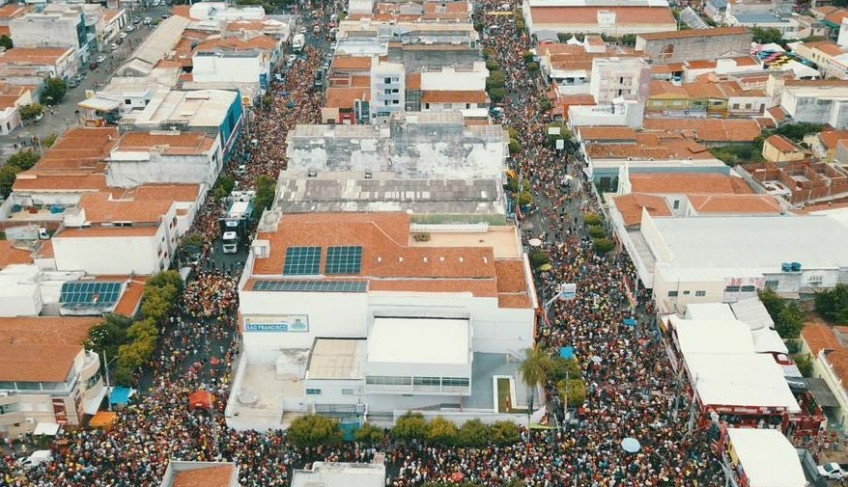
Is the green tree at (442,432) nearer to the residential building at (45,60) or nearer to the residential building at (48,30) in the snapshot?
the residential building at (45,60)

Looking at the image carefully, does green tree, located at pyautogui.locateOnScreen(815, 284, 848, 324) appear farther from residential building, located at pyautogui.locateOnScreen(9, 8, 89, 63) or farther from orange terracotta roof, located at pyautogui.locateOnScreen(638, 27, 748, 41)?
residential building, located at pyautogui.locateOnScreen(9, 8, 89, 63)

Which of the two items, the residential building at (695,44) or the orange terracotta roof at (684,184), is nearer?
the orange terracotta roof at (684,184)

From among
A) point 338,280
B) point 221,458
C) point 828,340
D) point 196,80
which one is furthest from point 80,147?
point 828,340

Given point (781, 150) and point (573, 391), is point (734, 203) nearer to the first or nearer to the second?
point (781, 150)

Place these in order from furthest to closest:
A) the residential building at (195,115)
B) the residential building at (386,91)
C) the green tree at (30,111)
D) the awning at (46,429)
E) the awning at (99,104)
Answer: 1. the green tree at (30,111)
2. the awning at (99,104)
3. the residential building at (386,91)
4. the residential building at (195,115)
5. the awning at (46,429)

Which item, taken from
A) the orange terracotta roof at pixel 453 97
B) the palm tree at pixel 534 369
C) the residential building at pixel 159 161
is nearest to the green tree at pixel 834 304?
the palm tree at pixel 534 369

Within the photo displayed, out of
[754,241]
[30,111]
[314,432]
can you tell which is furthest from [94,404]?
[30,111]
